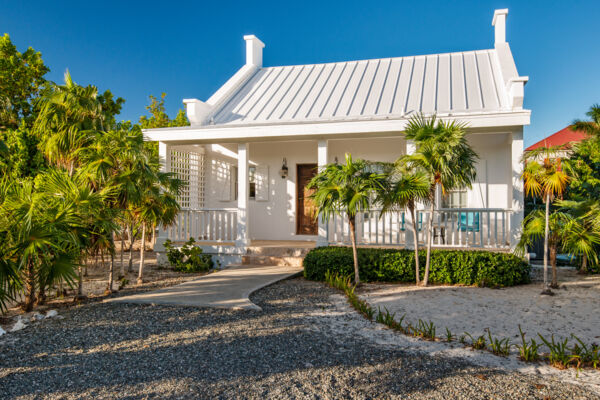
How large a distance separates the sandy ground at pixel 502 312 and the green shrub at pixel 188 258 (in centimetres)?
413

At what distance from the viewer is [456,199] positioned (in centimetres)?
1016

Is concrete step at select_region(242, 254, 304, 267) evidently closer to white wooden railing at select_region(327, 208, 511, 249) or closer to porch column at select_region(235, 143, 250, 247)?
porch column at select_region(235, 143, 250, 247)

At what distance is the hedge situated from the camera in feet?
23.3

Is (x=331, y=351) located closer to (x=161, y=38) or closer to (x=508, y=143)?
(x=508, y=143)

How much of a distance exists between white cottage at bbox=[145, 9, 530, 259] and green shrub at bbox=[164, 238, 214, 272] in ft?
1.29

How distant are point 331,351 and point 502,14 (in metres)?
12.1

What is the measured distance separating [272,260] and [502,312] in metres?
5.12

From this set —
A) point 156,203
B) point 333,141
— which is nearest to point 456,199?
point 333,141

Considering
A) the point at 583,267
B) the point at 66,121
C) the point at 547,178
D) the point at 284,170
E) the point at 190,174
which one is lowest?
the point at 583,267

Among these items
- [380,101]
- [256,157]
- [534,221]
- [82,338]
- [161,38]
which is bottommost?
[82,338]

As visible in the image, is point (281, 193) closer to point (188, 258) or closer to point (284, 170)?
point (284, 170)

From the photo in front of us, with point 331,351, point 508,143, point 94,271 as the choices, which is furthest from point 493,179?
point 94,271

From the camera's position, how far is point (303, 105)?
1092cm

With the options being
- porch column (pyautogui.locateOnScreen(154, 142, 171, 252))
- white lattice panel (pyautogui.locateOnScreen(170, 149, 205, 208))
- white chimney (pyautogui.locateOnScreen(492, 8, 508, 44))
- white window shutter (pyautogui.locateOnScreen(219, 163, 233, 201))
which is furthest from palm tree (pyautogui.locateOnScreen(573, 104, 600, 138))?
porch column (pyautogui.locateOnScreen(154, 142, 171, 252))
